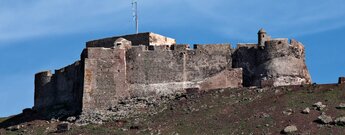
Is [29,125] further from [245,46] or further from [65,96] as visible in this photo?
[245,46]

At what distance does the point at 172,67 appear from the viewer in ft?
265

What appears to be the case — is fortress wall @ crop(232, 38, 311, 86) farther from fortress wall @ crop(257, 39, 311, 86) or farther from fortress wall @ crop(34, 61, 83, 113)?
fortress wall @ crop(34, 61, 83, 113)

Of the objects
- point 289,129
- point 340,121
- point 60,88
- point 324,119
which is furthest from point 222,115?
point 60,88

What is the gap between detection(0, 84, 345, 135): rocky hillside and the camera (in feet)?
231

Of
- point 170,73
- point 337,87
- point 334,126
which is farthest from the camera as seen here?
point 170,73

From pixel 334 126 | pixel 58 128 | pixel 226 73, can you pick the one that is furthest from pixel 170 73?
pixel 334 126

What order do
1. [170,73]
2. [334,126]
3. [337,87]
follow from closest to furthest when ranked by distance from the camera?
[334,126], [337,87], [170,73]

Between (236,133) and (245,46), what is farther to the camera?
(245,46)

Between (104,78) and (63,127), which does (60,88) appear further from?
(63,127)

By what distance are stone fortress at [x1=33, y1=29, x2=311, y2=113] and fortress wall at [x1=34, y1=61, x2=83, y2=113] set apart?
21 centimetres

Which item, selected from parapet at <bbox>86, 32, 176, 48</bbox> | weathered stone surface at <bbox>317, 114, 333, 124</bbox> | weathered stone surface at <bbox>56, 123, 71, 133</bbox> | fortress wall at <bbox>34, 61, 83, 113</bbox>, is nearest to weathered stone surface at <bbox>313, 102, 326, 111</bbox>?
weathered stone surface at <bbox>317, 114, 333, 124</bbox>

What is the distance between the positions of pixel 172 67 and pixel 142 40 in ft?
12.3

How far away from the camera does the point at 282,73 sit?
79.4 metres

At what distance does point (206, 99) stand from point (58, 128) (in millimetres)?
10306
